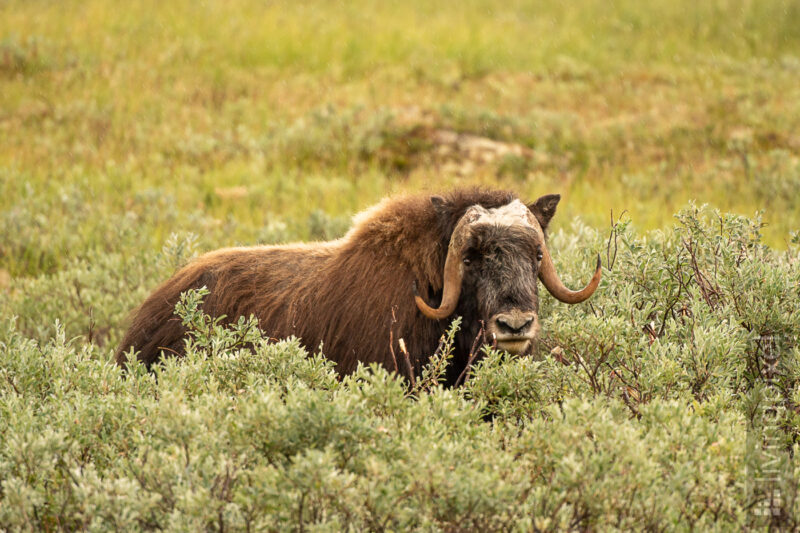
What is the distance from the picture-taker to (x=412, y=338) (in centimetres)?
512

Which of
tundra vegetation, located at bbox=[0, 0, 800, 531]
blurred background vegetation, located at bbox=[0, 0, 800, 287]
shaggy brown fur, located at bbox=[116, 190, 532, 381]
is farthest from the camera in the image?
blurred background vegetation, located at bbox=[0, 0, 800, 287]

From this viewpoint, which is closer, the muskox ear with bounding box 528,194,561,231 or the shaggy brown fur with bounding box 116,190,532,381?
the shaggy brown fur with bounding box 116,190,532,381

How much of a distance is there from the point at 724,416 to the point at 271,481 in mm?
1794

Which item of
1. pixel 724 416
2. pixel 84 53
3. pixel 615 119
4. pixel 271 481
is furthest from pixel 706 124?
pixel 271 481

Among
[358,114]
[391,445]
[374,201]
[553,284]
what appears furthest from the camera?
[358,114]

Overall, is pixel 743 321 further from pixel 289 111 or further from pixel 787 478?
pixel 289 111

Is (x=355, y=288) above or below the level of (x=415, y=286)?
below

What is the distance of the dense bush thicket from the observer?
2.79 meters

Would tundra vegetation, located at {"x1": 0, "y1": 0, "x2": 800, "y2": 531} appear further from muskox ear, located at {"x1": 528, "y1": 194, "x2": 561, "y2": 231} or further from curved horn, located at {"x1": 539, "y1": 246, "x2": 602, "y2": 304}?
muskox ear, located at {"x1": 528, "y1": 194, "x2": 561, "y2": 231}

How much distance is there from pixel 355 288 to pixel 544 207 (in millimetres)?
1333

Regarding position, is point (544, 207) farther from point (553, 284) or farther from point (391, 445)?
point (391, 445)

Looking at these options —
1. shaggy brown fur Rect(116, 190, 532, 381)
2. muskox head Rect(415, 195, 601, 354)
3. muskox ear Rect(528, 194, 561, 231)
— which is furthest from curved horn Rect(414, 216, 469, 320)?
muskox ear Rect(528, 194, 561, 231)

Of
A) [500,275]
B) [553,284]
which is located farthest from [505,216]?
A: [553,284]

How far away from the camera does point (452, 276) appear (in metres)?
5.00
